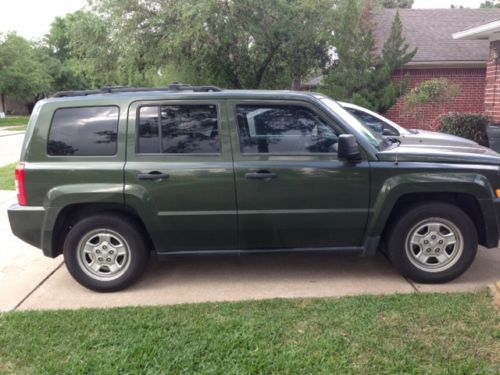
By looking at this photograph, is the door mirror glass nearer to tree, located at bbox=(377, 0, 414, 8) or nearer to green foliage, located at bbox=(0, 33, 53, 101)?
green foliage, located at bbox=(0, 33, 53, 101)

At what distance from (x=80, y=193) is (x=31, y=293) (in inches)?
44.1

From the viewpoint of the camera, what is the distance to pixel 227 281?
4.65 meters

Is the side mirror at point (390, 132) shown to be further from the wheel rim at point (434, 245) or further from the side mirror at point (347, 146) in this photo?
the side mirror at point (347, 146)

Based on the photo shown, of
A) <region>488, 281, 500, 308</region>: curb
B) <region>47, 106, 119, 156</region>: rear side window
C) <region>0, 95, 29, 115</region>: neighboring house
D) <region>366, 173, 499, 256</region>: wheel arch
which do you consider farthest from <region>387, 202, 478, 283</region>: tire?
<region>0, 95, 29, 115</region>: neighboring house

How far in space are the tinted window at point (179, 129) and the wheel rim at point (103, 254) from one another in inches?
33.9

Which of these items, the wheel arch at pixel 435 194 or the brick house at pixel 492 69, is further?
the brick house at pixel 492 69

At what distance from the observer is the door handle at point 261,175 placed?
13.9 ft

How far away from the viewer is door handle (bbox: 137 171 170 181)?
13.8 feet

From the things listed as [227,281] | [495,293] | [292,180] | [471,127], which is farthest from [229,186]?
[471,127]

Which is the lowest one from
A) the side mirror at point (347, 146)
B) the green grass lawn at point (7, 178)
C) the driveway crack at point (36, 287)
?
the green grass lawn at point (7, 178)

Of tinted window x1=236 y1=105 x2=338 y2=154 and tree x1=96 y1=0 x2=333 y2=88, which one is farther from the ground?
tree x1=96 y1=0 x2=333 y2=88

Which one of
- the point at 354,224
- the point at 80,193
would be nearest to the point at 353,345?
the point at 354,224

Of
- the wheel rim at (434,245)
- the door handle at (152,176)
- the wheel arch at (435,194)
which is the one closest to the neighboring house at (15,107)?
the door handle at (152,176)

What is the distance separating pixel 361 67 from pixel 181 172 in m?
9.29
